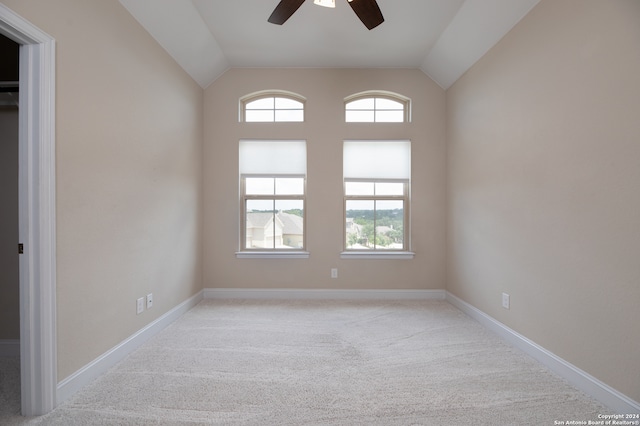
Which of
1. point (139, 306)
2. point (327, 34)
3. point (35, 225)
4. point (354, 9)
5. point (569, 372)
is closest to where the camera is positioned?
point (35, 225)

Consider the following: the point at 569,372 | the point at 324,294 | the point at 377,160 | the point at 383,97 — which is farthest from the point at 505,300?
the point at 383,97

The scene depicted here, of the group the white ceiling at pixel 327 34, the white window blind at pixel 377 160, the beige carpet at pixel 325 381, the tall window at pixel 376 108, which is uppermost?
the white ceiling at pixel 327 34

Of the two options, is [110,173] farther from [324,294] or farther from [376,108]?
[376,108]

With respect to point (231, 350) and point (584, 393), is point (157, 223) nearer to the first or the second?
point (231, 350)

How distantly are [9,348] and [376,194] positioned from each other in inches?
154

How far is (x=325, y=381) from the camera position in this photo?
208 cm

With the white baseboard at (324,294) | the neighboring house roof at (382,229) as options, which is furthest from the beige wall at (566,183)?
the neighboring house roof at (382,229)

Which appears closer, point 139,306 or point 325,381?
point 325,381

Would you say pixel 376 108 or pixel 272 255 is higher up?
pixel 376 108

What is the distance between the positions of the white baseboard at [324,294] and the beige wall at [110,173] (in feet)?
2.54

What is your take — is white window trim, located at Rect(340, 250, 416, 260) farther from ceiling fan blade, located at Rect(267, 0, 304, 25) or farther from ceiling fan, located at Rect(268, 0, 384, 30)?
ceiling fan blade, located at Rect(267, 0, 304, 25)

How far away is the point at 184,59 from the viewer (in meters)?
3.33

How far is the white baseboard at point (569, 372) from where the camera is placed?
1722 millimetres

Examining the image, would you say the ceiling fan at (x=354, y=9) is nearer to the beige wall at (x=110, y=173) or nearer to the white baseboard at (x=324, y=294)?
the beige wall at (x=110, y=173)
